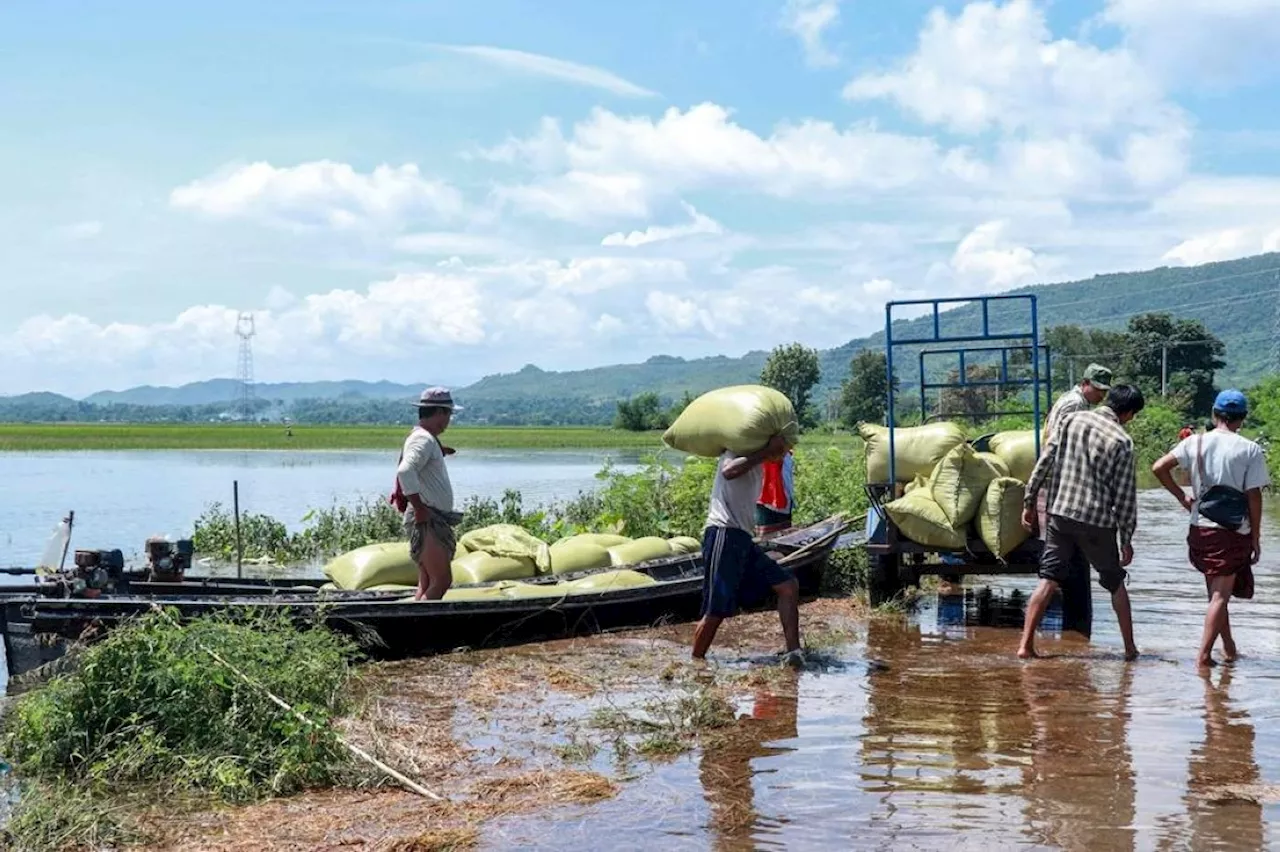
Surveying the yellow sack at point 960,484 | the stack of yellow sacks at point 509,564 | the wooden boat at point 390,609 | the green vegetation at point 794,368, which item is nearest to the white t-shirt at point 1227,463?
the yellow sack at point 960,484

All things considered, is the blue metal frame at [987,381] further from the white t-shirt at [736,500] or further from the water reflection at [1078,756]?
the white t-shirt at [736,500]

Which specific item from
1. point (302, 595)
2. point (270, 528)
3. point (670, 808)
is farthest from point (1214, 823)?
point (270, 528)

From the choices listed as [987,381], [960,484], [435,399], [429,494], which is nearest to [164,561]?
[429,494]

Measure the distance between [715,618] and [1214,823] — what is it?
3.77 metres

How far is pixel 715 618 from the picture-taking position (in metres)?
8.59

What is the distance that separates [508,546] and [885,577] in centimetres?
319

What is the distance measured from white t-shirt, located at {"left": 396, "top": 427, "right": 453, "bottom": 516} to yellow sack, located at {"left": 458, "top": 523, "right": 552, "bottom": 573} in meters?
2.32

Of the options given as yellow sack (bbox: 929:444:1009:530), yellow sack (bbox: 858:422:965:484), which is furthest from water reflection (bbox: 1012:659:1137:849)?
yellow sack (bbox: 858:422:965:484)

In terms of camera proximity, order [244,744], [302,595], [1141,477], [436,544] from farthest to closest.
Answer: [1141,477] → [302,595] → [436,544] → [244,744]

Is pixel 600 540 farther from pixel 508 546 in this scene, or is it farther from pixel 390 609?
pixel 390 609

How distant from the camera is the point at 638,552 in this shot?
1220 cm

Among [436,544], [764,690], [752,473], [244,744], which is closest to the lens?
[244,744]

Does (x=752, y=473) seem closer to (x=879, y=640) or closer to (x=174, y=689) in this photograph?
(x=879, y=640)

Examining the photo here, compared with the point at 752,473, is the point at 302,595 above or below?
below
